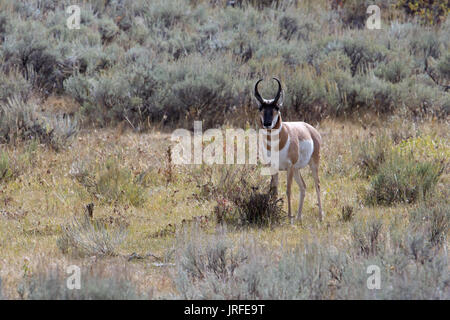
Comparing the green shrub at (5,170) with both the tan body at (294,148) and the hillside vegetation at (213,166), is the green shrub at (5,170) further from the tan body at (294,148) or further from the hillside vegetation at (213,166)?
the tan body at (294,148)

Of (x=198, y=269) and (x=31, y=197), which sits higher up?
(x=198, y=269)

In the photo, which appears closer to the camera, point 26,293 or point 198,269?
point 26,293

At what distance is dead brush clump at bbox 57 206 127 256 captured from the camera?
7227mm

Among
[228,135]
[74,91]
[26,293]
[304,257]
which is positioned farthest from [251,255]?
[74,91]

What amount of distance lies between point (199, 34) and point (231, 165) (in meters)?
10.2

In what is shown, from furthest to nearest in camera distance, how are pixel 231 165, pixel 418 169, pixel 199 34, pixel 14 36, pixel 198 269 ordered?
pixel 199 34 → pixel 14 36 → pixel 231 165 → pixel 418 169 → pixel 198 269

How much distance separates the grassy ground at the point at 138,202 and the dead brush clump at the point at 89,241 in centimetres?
8

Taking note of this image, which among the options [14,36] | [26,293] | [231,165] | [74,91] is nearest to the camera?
[26,293]

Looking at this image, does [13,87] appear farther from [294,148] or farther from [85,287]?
[85,287]

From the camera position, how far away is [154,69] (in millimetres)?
15719

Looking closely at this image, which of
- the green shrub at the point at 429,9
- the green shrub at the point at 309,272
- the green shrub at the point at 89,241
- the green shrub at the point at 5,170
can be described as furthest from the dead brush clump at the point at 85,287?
the green shrub at the point at 429,9

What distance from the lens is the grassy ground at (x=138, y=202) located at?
23.1ft
